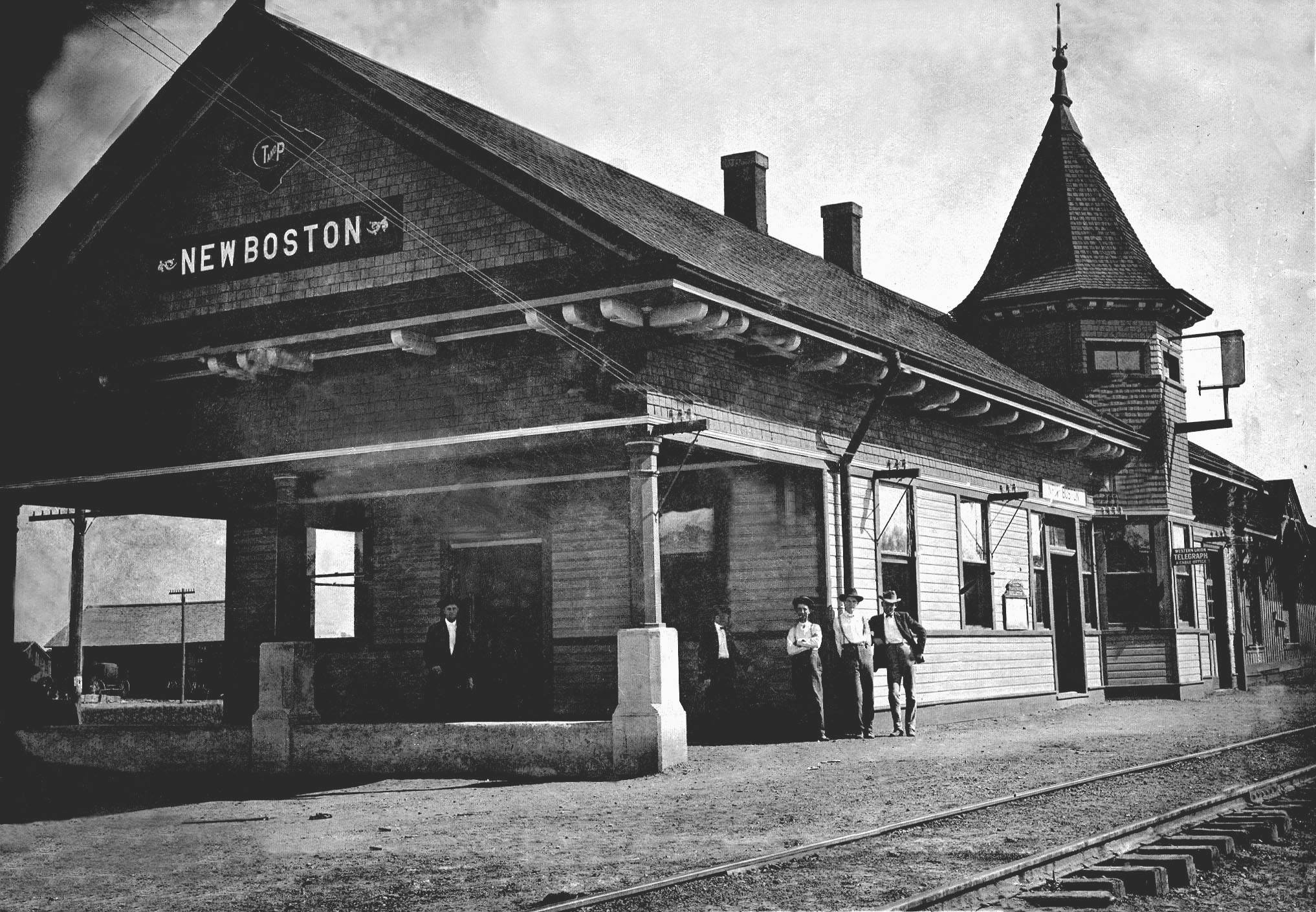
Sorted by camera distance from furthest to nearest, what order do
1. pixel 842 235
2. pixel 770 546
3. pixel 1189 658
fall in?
pixel 842 235
pixel 1189 658
pixel 770 546

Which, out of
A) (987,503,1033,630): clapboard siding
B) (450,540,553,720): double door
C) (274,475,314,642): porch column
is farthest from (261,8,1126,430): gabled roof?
(450,540,553,720): double door

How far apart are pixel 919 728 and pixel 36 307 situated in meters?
12.1

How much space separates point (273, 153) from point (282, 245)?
3.90 ft

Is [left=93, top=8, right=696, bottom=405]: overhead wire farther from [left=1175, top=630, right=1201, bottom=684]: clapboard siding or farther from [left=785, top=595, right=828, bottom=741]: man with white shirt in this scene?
[left=1175, top=630, right=1201, bottom=684]: clapboard siding

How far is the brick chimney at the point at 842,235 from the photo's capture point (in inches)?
987

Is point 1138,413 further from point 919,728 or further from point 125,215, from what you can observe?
point 125,215

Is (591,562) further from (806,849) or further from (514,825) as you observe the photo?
(806,849)

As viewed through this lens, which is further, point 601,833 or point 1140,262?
point 1140,262

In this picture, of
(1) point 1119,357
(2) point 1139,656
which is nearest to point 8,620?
(2) point 1139,656

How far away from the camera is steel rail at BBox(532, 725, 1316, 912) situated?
6750 mm

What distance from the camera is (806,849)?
7.96 meters

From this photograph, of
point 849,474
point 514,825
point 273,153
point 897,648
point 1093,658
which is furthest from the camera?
point 1093,658

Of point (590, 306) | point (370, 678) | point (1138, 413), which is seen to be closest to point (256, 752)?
point (370, 678)

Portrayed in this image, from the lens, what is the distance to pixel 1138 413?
24719 mm
